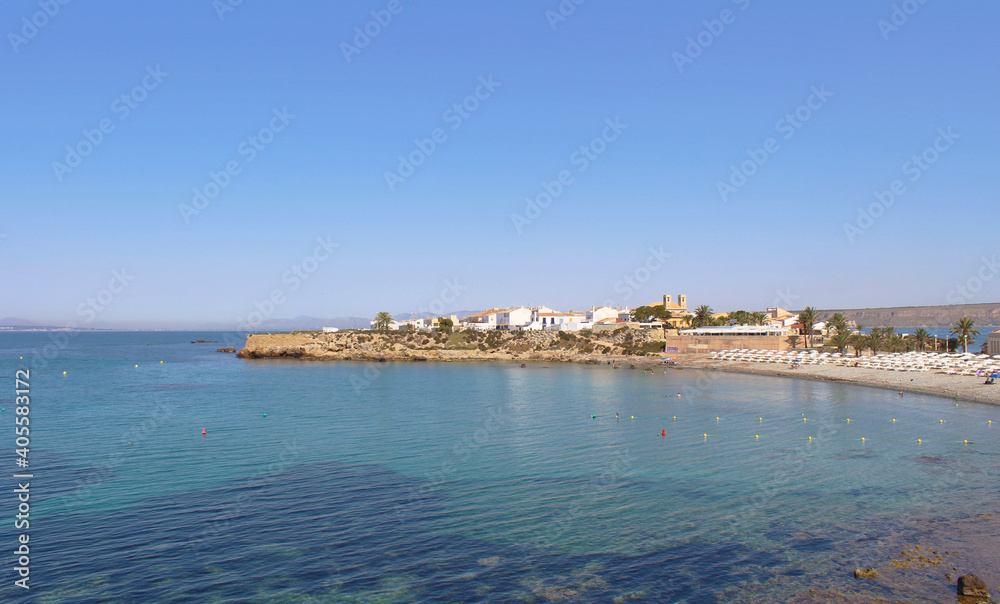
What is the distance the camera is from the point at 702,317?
460ft

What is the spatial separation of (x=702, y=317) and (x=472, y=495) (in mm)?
121711

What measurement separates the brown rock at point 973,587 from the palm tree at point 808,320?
105 m

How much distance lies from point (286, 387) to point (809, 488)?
62162 millimetres

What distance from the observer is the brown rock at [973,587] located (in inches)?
715

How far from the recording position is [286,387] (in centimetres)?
7550

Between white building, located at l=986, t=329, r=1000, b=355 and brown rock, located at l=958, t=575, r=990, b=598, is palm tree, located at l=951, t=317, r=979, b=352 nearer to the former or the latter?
white building, located at l=986, t=329, r=1000, b=355

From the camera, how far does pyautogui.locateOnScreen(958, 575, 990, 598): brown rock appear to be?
59.6ft

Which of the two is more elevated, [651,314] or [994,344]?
[651,314]

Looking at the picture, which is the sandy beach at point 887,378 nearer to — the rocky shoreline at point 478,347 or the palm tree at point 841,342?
the rocky shoreline at point 478,347

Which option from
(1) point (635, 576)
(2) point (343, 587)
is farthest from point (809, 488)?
(2) point (343, 587)

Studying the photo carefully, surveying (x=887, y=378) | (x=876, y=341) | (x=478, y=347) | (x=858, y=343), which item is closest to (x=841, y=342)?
(x=858, y=343)

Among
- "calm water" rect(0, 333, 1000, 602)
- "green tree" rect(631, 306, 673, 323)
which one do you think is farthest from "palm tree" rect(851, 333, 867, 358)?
"calm water" rect(0, 333, 1000, 602)

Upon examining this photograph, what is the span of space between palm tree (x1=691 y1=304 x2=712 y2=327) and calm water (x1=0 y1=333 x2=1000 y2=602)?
79.1m

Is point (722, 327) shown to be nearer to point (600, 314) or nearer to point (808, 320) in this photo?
point (808, 320)
